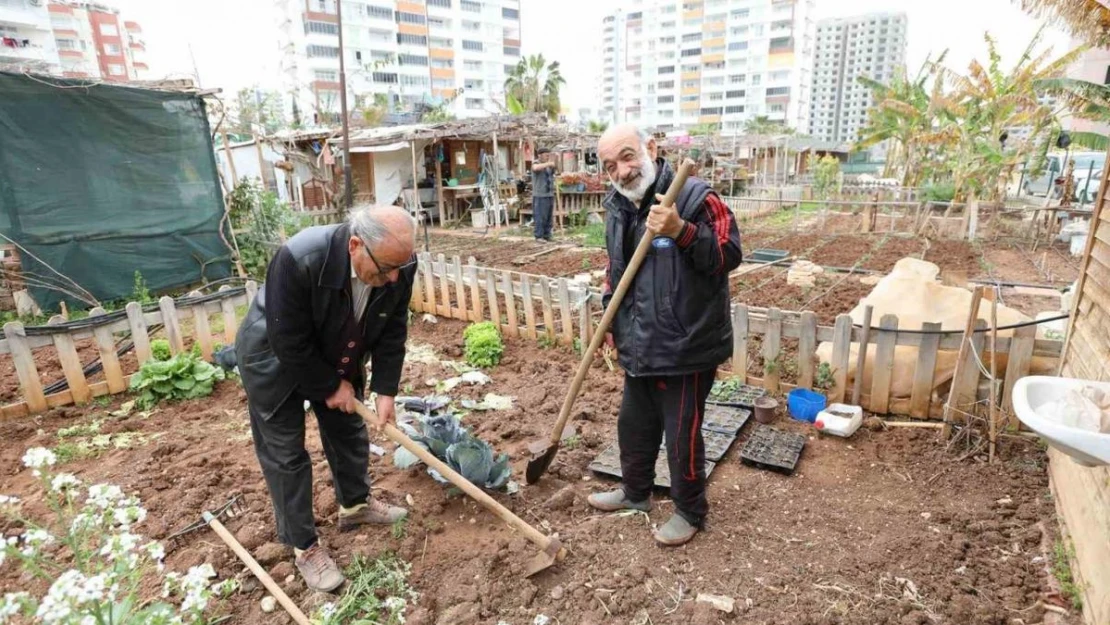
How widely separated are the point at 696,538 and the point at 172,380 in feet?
13.9

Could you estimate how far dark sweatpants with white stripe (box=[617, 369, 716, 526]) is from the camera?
2562 mm

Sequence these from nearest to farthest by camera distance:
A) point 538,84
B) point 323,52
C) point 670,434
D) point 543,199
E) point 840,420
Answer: point 670,434
point 840,420
point 543,199
point 538,84
point 323,52

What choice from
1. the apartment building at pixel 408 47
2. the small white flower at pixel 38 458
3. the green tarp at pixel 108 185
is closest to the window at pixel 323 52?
the apartment building at pixel 408 47

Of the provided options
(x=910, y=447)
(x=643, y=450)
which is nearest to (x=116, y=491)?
(x=643, y=450)

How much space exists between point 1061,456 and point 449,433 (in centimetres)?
321

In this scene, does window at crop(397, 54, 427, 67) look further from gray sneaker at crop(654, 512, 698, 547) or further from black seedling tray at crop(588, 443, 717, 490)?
gray sneaker at crop(654, 512, 698, 547)

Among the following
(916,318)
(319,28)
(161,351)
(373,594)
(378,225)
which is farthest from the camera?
(319,28)

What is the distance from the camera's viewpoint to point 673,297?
2.45 meters

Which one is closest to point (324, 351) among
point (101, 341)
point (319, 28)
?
point (101, 341)

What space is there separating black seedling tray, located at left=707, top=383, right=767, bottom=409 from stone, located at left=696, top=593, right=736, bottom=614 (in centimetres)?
180

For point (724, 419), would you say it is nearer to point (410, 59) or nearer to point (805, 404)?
point (805, 404)

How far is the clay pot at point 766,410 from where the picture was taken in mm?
3861

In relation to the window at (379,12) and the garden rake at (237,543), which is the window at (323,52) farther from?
the garden rake at (237,543)

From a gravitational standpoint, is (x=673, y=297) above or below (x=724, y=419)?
above
